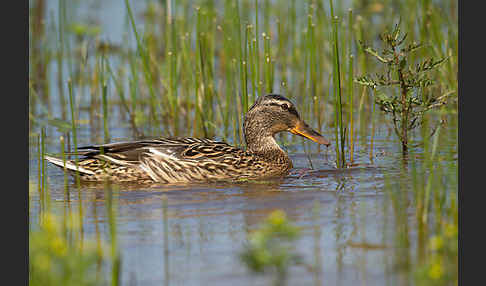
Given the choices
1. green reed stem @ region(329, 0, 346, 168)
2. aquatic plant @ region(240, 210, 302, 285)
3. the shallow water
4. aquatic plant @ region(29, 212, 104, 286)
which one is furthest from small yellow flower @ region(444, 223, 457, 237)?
green reed stem @ region(329, 0, 346, 168)

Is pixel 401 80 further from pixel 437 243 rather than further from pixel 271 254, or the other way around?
pixel 271 254

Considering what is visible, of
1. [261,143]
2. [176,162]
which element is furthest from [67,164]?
[261,143]

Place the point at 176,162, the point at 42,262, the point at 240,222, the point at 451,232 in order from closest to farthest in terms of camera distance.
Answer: the point at 42,262 → the point at 451,232 → the point at 240,222 → the point at 176,162

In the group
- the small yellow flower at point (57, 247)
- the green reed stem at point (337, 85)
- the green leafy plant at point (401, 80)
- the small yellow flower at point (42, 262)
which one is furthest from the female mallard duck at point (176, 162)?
the small yellow flower at point (42, 262)

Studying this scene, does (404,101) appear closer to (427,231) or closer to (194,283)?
(427,231)

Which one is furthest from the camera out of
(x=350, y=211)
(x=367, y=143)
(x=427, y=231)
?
(x=367, y=143)

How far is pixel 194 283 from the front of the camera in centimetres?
482

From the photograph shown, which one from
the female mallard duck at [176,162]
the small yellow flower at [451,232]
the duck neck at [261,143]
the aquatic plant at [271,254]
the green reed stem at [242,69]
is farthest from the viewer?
the duck neck at [261,143]

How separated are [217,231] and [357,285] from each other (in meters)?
1.55

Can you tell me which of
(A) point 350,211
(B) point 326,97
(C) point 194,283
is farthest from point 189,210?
(B) point 326,97

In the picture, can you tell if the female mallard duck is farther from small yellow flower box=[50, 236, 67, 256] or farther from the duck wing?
small yellow flower box=[50, 236, 67, 256]

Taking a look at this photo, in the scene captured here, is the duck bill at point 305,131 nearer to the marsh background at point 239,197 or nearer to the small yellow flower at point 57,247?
the marsh background at point 239,197

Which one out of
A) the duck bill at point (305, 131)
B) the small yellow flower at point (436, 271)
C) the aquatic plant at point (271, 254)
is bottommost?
the small yellow flower at point (436, 271)

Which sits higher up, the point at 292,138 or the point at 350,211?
the point at 292,138
